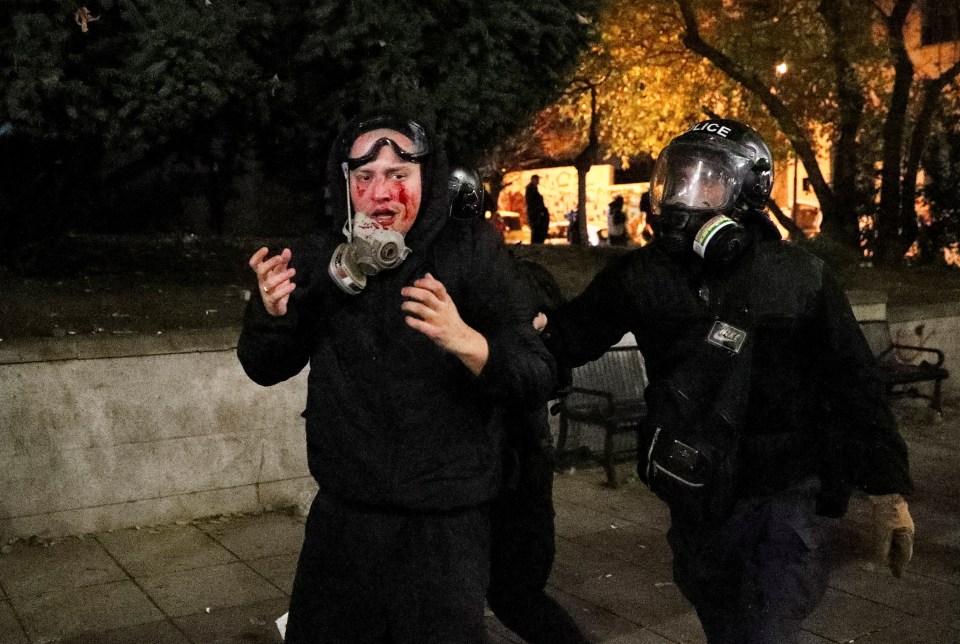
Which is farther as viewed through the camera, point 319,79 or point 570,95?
point 570,95

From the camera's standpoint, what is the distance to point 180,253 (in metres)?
10.6

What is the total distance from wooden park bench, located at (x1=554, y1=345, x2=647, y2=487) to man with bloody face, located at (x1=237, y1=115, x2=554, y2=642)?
4.34 m

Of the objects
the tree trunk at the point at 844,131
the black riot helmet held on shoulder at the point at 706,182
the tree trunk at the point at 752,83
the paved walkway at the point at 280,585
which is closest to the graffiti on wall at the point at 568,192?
the tree trunk at the point at 844,131

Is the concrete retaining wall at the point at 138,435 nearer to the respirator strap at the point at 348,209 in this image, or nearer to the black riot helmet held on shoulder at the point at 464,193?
the black riot helmet held on shoulder at the point at 464,193

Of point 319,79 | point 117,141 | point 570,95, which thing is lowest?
point 117,141

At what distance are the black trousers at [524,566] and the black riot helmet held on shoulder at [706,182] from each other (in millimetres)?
934

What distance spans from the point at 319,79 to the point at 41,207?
273 centimetres

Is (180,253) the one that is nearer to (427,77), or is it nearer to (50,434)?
(427,77)

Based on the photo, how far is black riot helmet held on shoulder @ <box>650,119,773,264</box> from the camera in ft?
9.73

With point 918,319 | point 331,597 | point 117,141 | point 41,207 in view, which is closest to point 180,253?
point 41,207

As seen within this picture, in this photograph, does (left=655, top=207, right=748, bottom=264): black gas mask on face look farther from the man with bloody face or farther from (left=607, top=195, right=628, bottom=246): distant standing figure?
(left=607, top=195, right=628, bottom=246): distant standing figure

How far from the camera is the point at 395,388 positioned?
2570 mm

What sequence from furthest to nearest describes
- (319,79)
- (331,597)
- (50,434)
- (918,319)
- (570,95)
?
(570,95) < (918,319) < (319,79) < (50,434) < (331,597)

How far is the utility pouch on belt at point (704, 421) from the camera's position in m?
2.77
